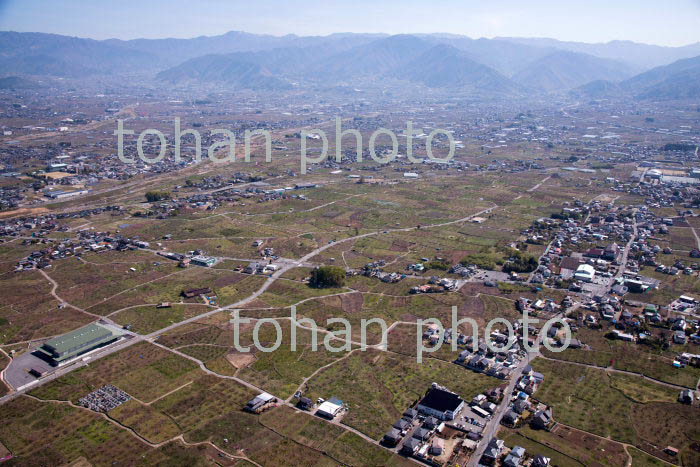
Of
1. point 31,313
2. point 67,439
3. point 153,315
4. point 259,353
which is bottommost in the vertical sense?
point 67,439

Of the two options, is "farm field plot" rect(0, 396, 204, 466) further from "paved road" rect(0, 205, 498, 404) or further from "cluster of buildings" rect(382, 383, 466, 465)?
"cluster of buildings" rect(382, 383, 466, 465)

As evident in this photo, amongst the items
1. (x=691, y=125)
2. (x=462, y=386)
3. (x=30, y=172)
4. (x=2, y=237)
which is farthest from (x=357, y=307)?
(x=691, y=125)

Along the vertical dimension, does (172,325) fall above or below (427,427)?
above

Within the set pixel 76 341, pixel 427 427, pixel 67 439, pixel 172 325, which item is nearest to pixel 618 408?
pixel 427 427

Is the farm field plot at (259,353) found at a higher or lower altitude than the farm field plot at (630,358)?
lower

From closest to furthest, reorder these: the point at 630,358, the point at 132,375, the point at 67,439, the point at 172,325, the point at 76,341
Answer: the point at 67,439, the point at 132,375, the point at 630,358, the point at 76,341, the point at 172,325

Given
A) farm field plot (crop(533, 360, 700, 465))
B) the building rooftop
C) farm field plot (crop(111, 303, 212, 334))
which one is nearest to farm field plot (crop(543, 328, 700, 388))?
farm field plot (crop(533, 360, 700, 465))

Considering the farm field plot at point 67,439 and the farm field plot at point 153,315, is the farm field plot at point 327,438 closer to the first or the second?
the farm field plot at point 67,439

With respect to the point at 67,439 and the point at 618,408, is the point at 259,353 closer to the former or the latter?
the point at 67,439

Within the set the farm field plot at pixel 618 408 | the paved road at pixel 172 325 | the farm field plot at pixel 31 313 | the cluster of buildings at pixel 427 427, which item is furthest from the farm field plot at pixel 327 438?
the farm field plot at pixel 31 313

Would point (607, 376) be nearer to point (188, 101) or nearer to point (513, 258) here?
point (513, 258)

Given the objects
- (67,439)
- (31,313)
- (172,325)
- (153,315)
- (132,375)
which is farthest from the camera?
(31,313)
